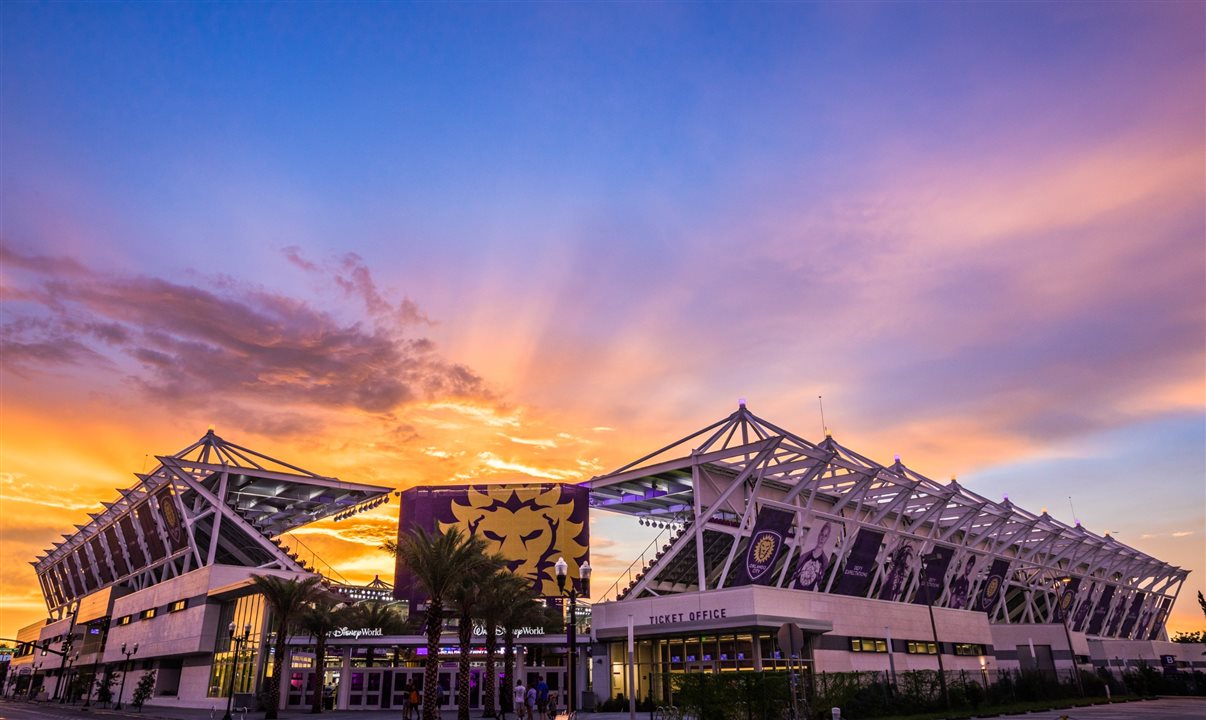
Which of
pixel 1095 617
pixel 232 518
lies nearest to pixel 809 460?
pixel 232 518

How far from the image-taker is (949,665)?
61406 mm

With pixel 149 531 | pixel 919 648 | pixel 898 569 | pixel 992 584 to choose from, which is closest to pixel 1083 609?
pixel 992 584

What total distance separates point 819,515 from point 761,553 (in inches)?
260

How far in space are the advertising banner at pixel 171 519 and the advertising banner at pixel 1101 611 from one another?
Result: 99.4 m

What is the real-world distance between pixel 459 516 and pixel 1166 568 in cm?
9654

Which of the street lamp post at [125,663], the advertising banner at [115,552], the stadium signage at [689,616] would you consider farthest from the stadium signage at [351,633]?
the advertising banner at [115,552]

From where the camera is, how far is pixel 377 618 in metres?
55.7

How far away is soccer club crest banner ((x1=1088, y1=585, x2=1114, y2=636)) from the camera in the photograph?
92.6 meters

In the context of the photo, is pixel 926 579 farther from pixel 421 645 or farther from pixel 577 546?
pixel 421 645

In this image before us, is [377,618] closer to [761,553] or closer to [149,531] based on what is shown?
[761,553]

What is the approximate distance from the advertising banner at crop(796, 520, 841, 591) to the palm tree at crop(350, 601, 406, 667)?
29.6m

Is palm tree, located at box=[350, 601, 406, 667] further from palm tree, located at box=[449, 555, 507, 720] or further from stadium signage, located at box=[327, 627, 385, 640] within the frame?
palm tree, located at box=[449, 555, 507, 720]

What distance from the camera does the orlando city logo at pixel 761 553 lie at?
47.3 metres

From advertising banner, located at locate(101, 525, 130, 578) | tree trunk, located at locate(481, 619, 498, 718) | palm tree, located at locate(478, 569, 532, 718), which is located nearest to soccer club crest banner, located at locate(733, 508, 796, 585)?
palm tree, located at locate(478, 569, 532, 718)
